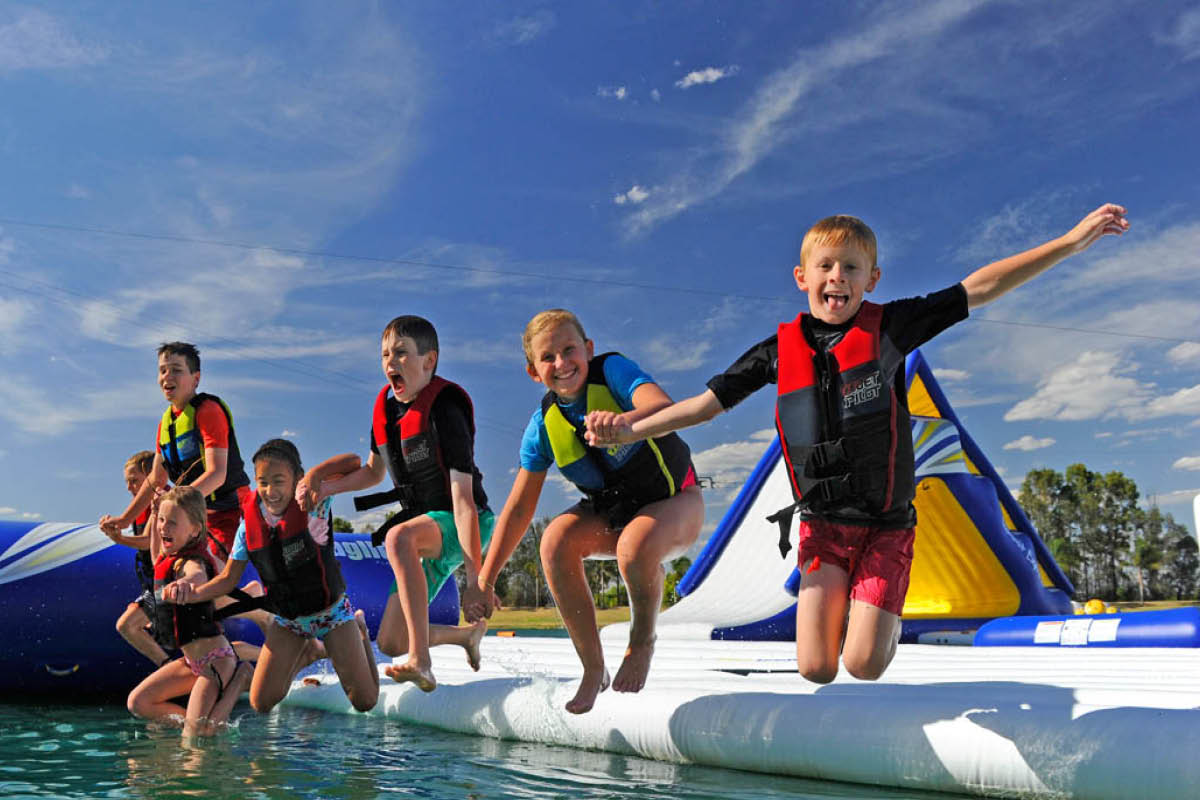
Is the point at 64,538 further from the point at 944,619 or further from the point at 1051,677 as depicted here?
the point at 944,619

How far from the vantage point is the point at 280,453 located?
4.76m

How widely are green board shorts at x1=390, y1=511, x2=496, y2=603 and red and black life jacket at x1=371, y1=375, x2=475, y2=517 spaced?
0.22 ft

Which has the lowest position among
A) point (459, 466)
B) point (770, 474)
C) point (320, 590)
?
point (320, 590)

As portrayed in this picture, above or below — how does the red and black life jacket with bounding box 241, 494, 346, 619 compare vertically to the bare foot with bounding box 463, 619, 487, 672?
above

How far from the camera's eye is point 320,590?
4.79 meters

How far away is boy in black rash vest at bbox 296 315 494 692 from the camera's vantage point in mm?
4223

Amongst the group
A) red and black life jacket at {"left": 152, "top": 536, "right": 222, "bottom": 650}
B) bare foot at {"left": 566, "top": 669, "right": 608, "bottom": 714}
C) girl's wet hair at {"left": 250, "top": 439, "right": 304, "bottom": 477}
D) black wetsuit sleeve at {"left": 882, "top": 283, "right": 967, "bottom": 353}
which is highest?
black wetsuit sleeve at {"left": 882, "top": 283, "right": 967, "bottom": 353}

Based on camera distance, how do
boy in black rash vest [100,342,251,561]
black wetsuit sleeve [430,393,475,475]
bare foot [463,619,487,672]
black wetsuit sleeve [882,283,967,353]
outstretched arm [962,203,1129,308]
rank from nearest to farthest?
outstretched arm [962,203,1129,308]
black wetsuit sleeve [882,283,967,353]
black wetsuit sleeve [430,393,475,475]
bare foot [463,619,487,672]
boy in black rash vest [100,342,251,561]

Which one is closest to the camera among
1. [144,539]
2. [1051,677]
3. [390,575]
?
[1051,677]

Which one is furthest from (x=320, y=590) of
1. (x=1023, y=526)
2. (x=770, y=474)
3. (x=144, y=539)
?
(x=1023, y=526)

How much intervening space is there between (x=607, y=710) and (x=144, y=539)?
348 cm

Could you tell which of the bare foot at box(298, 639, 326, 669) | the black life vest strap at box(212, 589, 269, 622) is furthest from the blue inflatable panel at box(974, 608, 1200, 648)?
the black life vest strap at box(212, 589, 269, 622)

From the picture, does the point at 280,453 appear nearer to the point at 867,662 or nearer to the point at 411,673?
the point at 411,673

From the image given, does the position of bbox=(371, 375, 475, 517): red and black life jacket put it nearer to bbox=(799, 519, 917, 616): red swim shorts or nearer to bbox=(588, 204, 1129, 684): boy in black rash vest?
bbox=(588, 204, 1129, 684): boy in black rash vest
